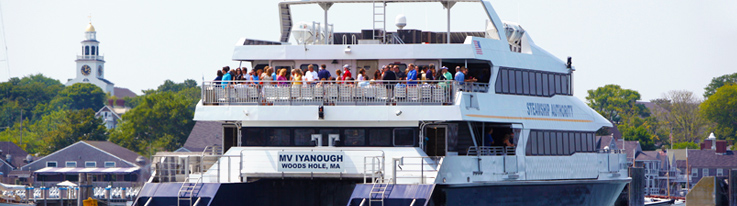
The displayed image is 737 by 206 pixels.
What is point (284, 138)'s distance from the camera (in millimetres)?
28078

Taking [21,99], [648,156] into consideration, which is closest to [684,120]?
[648,156]

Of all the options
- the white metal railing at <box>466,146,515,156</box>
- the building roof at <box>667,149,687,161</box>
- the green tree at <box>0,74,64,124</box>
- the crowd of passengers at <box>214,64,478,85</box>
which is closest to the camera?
the crowd of passengers at <box>214,64,478,85</box>

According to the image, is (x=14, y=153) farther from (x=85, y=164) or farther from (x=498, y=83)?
(x=498, y=83)

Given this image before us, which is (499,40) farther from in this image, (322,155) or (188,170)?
(188,170)

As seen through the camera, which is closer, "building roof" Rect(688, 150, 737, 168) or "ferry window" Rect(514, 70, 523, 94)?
"ferry window" Rect(514, 70, 523, 94)

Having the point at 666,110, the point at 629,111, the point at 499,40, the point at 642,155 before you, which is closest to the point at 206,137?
the point at 642,155

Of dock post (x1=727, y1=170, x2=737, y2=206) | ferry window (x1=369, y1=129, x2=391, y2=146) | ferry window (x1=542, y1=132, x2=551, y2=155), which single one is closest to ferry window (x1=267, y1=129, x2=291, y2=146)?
ferry window (x1=369, y1=129, x2=391, y2=146)

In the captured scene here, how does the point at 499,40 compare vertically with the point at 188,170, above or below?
above

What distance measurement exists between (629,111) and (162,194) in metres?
113

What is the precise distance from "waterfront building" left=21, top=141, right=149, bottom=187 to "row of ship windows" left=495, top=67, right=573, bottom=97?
57.8m

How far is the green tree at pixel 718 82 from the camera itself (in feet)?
459

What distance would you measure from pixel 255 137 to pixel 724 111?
99528 mm

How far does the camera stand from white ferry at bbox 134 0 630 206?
26750 millimetres

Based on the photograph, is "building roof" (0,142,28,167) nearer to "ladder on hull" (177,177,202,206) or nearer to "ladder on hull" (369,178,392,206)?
"ladder on hull" (177,177,202,206)
